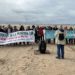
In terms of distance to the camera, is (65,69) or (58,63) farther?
(58,63)

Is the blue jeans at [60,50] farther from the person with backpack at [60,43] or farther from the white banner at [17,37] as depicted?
the white banner at [17,37]

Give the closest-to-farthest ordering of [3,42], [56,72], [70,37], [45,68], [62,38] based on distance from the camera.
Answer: [56,72] < [45,68] < [62,38] < [3,42] < [70,37]

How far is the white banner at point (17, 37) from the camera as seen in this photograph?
24500 mm

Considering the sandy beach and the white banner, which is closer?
the sandy beach

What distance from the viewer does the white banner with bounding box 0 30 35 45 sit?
24.5 meters

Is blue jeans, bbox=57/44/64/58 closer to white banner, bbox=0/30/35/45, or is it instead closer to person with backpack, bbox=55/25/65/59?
person with backpack, bbox=55/25/65/59

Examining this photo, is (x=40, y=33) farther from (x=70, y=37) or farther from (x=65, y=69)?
(x=65, y=69)

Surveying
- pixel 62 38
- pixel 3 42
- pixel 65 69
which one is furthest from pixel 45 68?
pixel 3 42

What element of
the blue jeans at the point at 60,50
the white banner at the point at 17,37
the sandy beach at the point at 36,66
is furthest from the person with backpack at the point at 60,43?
the white banner at the point at 17,37

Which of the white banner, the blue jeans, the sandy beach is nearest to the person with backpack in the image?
the blue jeans

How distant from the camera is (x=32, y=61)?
16.2 metres

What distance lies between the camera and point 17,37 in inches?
972

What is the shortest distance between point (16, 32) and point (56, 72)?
1229cm

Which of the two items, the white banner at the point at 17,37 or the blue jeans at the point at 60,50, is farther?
the white banner at the point at 17,37
